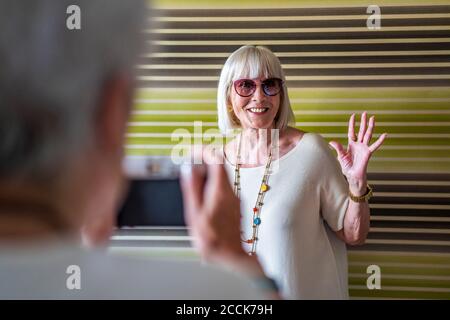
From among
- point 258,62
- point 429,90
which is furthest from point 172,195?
point 429,90

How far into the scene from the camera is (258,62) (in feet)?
4.52

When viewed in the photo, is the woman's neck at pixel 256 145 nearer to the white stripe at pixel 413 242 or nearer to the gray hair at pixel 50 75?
the white stripe at pixel 413 242

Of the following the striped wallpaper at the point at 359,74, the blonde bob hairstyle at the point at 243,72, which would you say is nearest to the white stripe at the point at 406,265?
the striped wallpaper at the point at 359,74

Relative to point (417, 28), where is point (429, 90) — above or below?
below

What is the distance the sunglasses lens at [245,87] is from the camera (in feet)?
4.43

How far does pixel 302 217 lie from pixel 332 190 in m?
0.09

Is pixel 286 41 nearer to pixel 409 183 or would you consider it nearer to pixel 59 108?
pixel 409 183

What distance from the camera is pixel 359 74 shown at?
1403 millimetres

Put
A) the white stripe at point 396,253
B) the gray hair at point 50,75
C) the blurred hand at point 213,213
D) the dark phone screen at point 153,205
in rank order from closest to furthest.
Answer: the gray hair at point 50,75
the blurred hand at point 213,213
the dark phone screen at point 153,205
the white stripe at point 396,253

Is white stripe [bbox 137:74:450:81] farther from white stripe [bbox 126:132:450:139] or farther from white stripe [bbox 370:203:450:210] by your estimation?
white stripe [bbox 370:203:450:210]

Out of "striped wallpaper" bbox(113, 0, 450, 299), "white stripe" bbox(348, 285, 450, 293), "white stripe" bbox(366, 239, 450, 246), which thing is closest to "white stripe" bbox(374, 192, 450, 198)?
"striped wallpaper" bbox(113, 0, 450, 299)

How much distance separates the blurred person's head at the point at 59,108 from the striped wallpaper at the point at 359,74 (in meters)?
0.75

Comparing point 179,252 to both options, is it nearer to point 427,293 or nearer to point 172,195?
point 172,195

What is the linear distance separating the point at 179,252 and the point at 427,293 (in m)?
0.61
